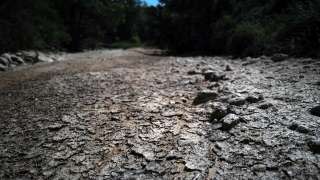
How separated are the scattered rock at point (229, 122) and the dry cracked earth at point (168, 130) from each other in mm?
11

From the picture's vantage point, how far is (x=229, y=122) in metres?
3.15

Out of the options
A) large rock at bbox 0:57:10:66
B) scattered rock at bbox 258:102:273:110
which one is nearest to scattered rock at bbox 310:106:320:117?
scattered rock at bbox 258:102:273:110

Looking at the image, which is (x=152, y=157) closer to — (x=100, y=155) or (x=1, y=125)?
(x=100, y=155)

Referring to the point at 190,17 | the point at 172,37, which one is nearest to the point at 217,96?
the point at 190,17

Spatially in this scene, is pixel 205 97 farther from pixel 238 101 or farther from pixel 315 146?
pixel 315 146

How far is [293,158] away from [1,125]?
3126 mm

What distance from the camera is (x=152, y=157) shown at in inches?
109

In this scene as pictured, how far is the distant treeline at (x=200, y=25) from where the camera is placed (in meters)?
8.04

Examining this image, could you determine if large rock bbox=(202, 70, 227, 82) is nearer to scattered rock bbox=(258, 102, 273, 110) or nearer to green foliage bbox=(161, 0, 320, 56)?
scattered rock bbox=(258, 102, 273, 110)

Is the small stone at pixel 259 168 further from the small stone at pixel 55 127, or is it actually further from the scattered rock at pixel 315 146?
→ the small stone at pixel 55 127

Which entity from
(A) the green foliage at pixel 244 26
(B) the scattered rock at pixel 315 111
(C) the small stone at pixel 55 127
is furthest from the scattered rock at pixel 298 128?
(A) the green foliage at pixel 244 26

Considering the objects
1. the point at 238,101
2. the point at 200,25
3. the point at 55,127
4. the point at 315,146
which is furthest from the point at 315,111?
the point at 200,25

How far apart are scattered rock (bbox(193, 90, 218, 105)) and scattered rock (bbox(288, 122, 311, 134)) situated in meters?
1.38

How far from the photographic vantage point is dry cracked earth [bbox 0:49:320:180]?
2512 millimetres
